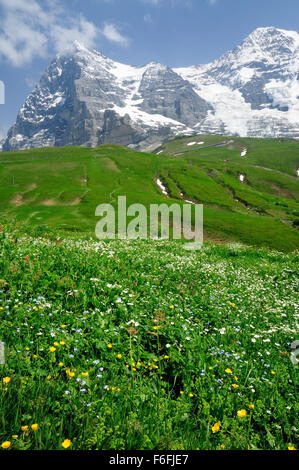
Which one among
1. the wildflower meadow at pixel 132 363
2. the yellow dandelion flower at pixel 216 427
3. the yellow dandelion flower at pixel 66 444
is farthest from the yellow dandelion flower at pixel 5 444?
the yellow dandelion flower at pixel 216 427

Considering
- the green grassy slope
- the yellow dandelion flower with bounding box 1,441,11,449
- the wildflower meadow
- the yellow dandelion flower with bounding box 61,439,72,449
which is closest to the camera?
the yellow dandelion flower with bounding box 1,441,11,449

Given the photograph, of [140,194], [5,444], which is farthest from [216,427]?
[140,194]

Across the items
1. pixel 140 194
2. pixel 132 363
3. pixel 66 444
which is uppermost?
pixel 140 194

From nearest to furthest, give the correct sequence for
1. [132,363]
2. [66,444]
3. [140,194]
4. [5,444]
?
[5,444], [66,444], [132,363], [140,194]

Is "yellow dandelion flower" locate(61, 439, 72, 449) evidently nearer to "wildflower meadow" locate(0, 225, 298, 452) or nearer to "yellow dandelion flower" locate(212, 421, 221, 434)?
"wildflower meadow" locate(0, 225, 298, 452)

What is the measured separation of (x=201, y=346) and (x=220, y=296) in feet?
15.6

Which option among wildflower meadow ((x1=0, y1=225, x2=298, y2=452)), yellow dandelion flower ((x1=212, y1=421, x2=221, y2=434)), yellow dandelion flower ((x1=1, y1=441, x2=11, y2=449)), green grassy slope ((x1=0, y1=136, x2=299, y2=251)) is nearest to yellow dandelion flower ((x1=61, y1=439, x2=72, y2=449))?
wildflower meadow ((x1=0, y1=225, x2=298, y2=452))

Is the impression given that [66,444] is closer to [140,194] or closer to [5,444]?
[5,444]

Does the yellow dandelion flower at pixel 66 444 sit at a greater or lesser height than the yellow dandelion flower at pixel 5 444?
lesser

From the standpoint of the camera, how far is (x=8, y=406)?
4035mm

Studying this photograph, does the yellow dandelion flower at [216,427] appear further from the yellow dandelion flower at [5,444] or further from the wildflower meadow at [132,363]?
the yellow dandelion flower at [5,444]

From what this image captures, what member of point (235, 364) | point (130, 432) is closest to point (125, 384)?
→ point (130, 432)

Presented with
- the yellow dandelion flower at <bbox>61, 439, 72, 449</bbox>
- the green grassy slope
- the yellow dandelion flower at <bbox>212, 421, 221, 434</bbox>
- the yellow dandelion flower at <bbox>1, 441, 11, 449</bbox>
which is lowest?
the yellow dandelion flower at <bbox>212, 421, 221, 434</bbox>
